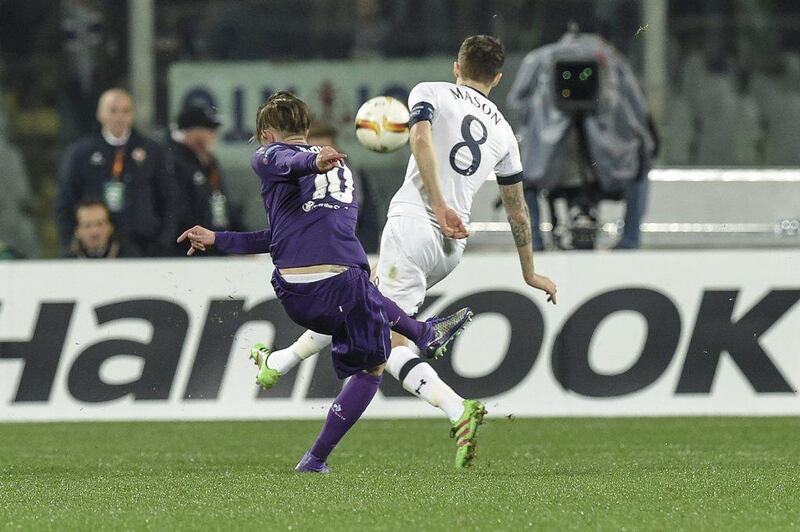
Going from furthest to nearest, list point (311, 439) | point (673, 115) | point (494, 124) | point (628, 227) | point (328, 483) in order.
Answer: point (673, 115) → point (628, 227) → point (311, 439) → point (494, 124) → point (328, 483)

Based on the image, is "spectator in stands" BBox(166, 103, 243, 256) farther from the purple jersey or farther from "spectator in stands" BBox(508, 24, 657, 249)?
the purple jersey

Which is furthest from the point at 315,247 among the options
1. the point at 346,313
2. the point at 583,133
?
the point at 583,133

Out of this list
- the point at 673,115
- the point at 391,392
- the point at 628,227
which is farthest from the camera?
the point at 673,115

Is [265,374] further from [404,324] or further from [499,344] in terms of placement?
[499,344]

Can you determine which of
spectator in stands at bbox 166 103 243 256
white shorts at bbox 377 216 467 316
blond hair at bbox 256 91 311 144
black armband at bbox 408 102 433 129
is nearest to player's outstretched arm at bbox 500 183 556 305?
white shorts at bbox 377 216 467 316

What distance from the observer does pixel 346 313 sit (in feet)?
25.3

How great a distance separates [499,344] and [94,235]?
3.08m

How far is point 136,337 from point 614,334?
122 inches

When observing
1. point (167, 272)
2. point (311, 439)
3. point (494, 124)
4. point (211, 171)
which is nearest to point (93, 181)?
point (211, 171)

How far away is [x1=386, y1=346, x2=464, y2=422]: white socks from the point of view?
7.89 m

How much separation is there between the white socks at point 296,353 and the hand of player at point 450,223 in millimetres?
718

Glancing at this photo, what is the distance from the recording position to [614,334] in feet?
38.4

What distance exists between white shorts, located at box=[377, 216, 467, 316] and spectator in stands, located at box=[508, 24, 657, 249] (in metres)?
5.00

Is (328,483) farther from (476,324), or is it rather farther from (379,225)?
(379,225)
